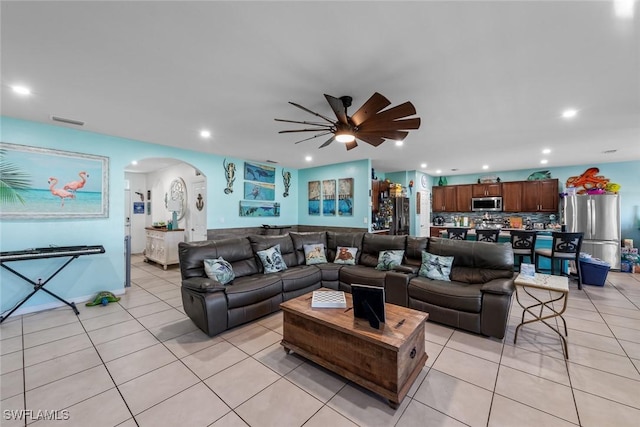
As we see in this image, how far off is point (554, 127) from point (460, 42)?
3.07 meters

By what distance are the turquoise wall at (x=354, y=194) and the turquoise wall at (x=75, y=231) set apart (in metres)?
3.23

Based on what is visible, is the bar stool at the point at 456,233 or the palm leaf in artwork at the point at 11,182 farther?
the bar stool at the point at 456,233

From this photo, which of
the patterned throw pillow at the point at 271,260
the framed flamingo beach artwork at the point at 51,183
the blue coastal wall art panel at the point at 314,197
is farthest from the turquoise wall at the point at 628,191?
the framed flamingo beach artwork at the point at 51,183

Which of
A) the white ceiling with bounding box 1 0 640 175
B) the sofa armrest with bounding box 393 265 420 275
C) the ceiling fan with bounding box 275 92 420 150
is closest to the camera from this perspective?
the white ceiling with bounding box 1 0 640 175

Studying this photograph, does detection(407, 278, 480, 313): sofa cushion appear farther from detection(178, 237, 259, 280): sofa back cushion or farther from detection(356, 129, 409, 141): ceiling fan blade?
detection(178, 237, 259, 280): sofa back cushion

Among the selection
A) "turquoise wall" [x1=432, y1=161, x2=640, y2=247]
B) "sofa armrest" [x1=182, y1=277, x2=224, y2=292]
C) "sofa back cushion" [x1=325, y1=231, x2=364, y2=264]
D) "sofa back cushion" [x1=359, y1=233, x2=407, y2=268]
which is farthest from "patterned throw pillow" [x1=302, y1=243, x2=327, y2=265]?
Result: "turquoise wall" [x1=432, y1=161, x2=640, y2=247]

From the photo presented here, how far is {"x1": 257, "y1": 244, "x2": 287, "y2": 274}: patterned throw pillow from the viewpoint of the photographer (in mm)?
3758

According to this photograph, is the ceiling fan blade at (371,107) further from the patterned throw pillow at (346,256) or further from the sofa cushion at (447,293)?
the patterned throw pillow at (346,256)

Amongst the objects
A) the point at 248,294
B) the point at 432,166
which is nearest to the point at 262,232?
the point at 248,294

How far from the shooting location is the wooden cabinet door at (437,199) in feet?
29.8

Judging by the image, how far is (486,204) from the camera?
26.5 ft

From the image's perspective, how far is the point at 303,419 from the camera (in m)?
1.73

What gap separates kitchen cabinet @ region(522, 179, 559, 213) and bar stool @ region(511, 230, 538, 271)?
128 inches

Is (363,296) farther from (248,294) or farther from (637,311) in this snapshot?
(637,311)
